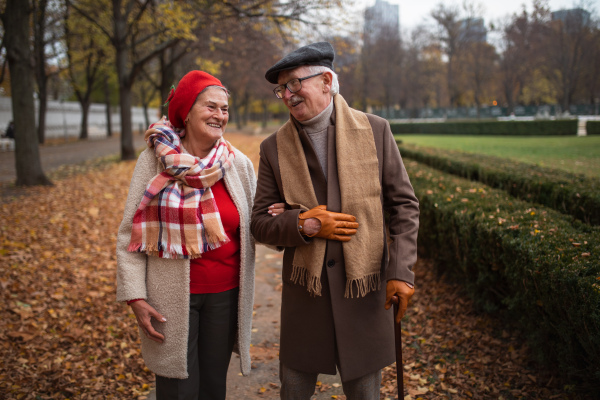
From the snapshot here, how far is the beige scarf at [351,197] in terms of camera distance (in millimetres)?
Result: 2111

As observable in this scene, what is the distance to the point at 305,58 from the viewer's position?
2.12 meters

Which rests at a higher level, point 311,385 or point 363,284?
point 363,284

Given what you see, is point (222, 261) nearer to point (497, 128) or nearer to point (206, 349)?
point (206, 349)

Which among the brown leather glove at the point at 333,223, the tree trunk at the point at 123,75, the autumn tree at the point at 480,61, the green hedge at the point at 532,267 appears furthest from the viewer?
the autumn tree at the point at 480,61

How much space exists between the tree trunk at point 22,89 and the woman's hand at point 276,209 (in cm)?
1051

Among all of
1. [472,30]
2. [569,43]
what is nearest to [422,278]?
[569,43]

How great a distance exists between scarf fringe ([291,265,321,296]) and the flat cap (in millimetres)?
967

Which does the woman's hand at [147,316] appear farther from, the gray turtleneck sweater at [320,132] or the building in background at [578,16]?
the building in background at [578,16]

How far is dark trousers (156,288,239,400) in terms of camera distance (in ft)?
7.75

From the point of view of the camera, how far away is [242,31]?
14.9 metres

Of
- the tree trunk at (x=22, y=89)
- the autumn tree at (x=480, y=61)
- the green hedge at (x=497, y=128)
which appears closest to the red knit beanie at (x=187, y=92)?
the tree trunk at (x=22, y=89)

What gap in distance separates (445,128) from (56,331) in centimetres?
3626

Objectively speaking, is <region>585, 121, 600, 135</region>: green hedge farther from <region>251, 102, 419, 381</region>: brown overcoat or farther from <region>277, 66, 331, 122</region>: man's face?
<region>277, 66, 331, 122</region>: man's face

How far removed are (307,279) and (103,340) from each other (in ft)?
9.65
